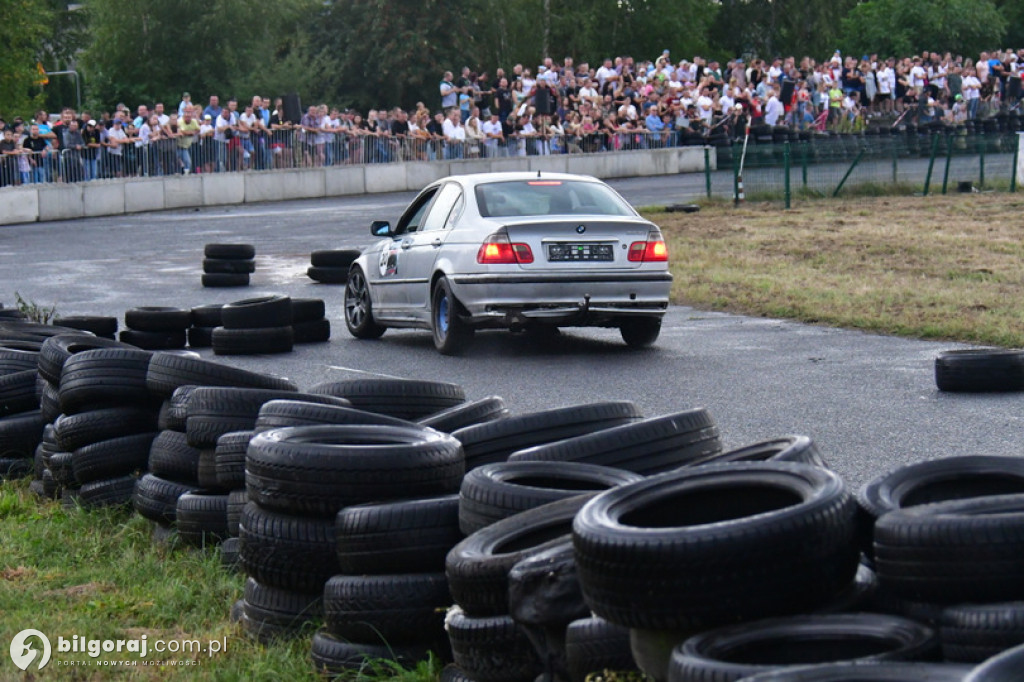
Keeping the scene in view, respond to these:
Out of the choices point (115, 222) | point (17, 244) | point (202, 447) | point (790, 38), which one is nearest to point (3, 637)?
point (202, 447)

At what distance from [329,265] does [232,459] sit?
1380 centimetres

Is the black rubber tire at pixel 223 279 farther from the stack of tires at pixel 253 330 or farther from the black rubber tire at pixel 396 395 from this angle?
the black rubber tire at pixel 396 395

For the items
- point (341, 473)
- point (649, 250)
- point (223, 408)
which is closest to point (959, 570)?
point (341, 473)

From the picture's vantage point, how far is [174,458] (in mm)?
6980

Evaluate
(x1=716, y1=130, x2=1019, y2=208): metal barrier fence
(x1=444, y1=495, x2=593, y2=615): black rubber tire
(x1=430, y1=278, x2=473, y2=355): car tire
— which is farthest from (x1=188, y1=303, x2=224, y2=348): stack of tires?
(x1=716, y1=130, x2=1019, y2=208): metal barrier fence

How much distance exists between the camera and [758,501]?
4367 millimetres

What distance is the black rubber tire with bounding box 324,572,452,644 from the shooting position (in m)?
4.92

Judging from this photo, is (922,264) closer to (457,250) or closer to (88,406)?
(457,250)

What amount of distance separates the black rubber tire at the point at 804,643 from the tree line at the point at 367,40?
5465 centimetres

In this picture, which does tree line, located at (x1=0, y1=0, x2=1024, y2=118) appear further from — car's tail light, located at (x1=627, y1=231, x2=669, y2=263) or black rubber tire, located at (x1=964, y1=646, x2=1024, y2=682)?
black rubber tire, located at (x1=964, y1=646, x2=1024, y2=682)

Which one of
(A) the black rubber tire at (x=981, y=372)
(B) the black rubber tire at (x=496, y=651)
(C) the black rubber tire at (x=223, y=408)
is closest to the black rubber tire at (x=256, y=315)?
(A) the black rubber tire at (x=981, y=372)

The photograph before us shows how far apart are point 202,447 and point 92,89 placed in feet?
198

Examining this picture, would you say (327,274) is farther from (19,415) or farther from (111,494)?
(111,494)

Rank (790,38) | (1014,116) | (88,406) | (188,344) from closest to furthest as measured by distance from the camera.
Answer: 1. (88,406)
2. (188,344)
3. (1014,116)
4. (790,38)
